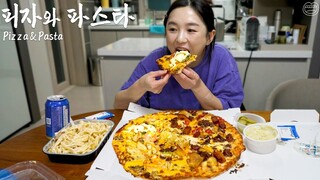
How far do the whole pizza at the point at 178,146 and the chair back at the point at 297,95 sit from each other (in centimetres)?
59

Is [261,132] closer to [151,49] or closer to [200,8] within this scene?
[200,8]

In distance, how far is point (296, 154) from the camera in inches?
32.8

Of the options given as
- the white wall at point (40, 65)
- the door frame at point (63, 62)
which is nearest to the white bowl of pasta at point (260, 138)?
the door frame at point (63, 62)

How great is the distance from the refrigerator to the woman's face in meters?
1.75

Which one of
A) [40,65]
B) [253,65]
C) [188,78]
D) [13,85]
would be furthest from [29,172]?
[40,65]

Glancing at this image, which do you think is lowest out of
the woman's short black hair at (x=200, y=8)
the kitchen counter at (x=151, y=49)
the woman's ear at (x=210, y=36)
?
→ the kitchen counter at (x=151, y=49)

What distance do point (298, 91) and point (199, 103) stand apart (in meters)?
0.59

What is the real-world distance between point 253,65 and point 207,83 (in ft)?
2.55

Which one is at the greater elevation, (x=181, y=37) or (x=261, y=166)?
(x=181, y=37)

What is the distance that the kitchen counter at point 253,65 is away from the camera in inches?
74.1

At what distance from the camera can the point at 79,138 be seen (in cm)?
88

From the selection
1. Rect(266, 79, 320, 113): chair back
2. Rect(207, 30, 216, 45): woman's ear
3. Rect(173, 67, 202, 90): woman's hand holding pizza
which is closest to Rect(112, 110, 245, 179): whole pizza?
Rect(173, 67, 202, 90): woman's hand holding pizza

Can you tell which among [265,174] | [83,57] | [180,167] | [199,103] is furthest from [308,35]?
[83,57]

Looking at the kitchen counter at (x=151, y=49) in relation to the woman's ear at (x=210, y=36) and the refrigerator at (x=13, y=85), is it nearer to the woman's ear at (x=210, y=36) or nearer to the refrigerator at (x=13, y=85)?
the woman's ear at (x=210, y=36)
